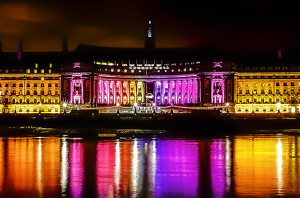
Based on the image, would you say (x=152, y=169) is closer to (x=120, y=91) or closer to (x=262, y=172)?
(x=262, y=172)

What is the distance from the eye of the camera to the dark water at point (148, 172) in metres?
17.0

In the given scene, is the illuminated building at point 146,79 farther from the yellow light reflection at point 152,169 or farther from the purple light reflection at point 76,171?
the yellow light reflection at point 152,169

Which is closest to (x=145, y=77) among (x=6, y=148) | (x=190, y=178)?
(x=6, y=148)

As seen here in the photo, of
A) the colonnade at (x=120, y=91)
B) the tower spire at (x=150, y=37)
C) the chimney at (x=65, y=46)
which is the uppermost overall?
the tower spire at (x=150, y=37)

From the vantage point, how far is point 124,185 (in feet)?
59.5

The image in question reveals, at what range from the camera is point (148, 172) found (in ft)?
70.6

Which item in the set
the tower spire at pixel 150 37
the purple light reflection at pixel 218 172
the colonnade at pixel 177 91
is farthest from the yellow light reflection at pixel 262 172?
the tower spire at pixel 150 37

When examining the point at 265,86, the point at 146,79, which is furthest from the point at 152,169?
the point at 146,79

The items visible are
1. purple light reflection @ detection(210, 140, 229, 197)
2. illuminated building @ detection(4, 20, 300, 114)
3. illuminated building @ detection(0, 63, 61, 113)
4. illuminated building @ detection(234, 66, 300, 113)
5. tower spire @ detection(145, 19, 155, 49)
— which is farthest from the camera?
→ tower spire @ detection(145, 19, 155, 49)

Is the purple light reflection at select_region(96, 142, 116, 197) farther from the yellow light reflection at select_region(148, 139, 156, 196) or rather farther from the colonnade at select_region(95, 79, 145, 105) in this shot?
the colonnade at select_region(95, 79, 145, 105)

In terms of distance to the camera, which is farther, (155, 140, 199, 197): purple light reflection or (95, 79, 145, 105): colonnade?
(95, 79, 145, 105): colonnade

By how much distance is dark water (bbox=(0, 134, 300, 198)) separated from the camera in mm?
17047

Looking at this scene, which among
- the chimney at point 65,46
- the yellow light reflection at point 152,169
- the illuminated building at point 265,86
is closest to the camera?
the yellow light reflection at point 152,169

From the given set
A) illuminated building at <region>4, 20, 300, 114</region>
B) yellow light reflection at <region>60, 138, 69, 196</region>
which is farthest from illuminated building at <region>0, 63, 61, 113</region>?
yellow light reflection at <region>60, 138, 69, 196</region>
